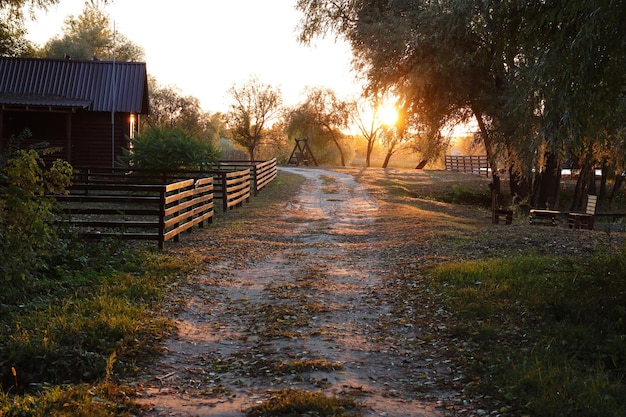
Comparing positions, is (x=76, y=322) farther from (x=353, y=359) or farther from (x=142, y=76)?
(x=142, y=76)

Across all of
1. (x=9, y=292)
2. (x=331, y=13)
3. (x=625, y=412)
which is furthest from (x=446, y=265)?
(x=331, y=13)

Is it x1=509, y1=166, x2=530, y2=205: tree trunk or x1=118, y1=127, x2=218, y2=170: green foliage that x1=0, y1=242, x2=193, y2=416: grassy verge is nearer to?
x1=118, y1=127, x2=218, y2=170: green foliage

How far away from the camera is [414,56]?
24.2m

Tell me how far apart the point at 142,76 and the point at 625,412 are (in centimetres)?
2753

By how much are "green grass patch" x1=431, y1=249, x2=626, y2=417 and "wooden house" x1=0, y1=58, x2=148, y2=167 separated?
72.5 ft

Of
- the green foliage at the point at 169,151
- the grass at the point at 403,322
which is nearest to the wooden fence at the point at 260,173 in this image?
the green foliage at the point at 169,151

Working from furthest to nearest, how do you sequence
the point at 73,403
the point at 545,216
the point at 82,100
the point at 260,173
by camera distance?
the point at 260,173 → the point at 82,100 → the point at 545,216 → the point at 73,403

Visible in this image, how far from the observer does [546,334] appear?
6.46 metres

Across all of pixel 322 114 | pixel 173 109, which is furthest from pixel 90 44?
pixel 322 114

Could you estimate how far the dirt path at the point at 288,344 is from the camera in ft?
17.2

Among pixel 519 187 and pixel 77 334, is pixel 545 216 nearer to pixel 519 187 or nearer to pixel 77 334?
pixel 519 187

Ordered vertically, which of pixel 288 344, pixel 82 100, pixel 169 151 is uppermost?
pixel 82 100

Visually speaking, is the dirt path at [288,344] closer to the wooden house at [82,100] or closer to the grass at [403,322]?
the grass at [403,322]

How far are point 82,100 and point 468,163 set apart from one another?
44.5 meters
